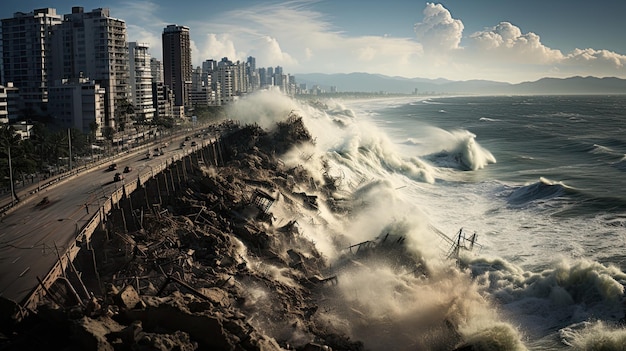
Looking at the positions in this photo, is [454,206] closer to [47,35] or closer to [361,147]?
[361,147]

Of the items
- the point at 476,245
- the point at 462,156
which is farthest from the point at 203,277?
the point at 462,156

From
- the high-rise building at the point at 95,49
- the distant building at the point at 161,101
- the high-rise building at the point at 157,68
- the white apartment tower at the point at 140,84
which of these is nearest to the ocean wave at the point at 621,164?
the high-rise building at the point at 95,49

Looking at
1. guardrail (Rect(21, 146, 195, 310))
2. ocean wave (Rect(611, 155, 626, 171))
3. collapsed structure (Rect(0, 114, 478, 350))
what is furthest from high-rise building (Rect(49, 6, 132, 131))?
ocean wave (Rect(611, 155, 626, 171))

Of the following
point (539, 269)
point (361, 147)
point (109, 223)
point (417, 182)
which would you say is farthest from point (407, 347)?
point (361, 147)

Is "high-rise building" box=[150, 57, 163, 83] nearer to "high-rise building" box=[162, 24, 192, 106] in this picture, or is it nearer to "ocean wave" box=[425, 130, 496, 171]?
"high-rise building" box=[162, 24, 192, 106]

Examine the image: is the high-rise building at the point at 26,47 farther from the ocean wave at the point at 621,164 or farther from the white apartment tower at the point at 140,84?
the ocean wave at the point at 621,164

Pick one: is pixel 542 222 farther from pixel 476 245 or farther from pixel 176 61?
pixel 176 61
